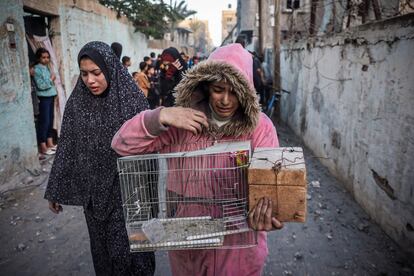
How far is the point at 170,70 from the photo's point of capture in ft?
22.5

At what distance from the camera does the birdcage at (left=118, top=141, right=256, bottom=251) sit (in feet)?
4.90

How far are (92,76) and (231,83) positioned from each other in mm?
1049

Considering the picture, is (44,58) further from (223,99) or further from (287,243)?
(223,99)

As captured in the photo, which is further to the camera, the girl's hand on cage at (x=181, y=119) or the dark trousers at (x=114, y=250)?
the dark trousers at (x=114, y=250)

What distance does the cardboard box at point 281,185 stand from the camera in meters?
1.35

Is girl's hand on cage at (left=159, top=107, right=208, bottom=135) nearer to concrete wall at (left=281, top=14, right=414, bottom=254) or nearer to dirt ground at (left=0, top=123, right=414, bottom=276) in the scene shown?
dirt ground at (left=0, top=123, right=414, bottom=276)

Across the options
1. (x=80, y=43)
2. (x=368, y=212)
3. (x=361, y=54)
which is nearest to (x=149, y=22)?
(x=80, y=43)

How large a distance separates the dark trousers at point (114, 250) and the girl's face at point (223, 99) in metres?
1.07

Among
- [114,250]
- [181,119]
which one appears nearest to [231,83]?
[181,119]

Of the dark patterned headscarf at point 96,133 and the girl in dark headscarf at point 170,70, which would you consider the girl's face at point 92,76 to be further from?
the girl in dark headscarf at point 170,70

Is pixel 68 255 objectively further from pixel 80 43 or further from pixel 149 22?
pixel 149 22

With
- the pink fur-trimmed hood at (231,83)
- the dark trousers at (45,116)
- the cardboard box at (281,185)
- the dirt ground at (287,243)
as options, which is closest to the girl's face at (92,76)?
the pink fur-trimmed hood at (231,83)

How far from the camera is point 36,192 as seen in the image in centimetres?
509

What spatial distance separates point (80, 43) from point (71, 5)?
35.0 inches
